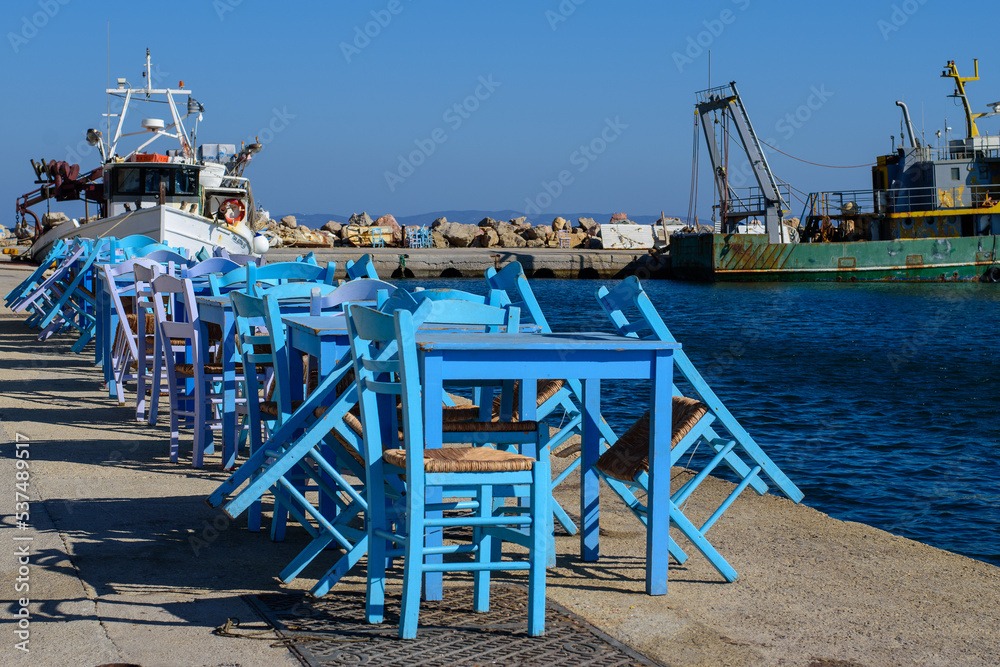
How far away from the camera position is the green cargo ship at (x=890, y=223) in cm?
4375

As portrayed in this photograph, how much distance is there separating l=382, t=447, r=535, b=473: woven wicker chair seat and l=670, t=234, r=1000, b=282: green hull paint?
44.1 meters

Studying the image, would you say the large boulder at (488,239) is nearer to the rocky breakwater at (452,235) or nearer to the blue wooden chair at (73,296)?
the rocky breakwater at (452,235)

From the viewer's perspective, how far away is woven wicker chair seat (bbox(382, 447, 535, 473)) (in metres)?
3.11

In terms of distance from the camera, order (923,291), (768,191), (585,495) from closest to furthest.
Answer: (585,495)
(923,291)
(768,191)

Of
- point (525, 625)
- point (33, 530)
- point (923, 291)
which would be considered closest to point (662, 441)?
point (525, 625)

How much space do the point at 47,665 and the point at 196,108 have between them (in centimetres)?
2897

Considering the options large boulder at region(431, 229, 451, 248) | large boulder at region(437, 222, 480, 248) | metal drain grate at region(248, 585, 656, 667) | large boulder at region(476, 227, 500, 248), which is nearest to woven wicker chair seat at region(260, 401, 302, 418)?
metal drain grate at region(248, 585, 656, 667)

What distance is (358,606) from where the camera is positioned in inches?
136

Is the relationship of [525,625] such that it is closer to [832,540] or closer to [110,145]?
[832,540]

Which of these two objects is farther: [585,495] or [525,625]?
[585,495]

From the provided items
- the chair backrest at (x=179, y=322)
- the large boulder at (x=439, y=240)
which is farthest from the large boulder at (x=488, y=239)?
the chair backrest at (x=179, y=322)

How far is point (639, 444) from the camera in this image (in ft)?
13.4

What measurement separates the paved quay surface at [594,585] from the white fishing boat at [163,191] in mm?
12480

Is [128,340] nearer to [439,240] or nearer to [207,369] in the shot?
[207,369]
